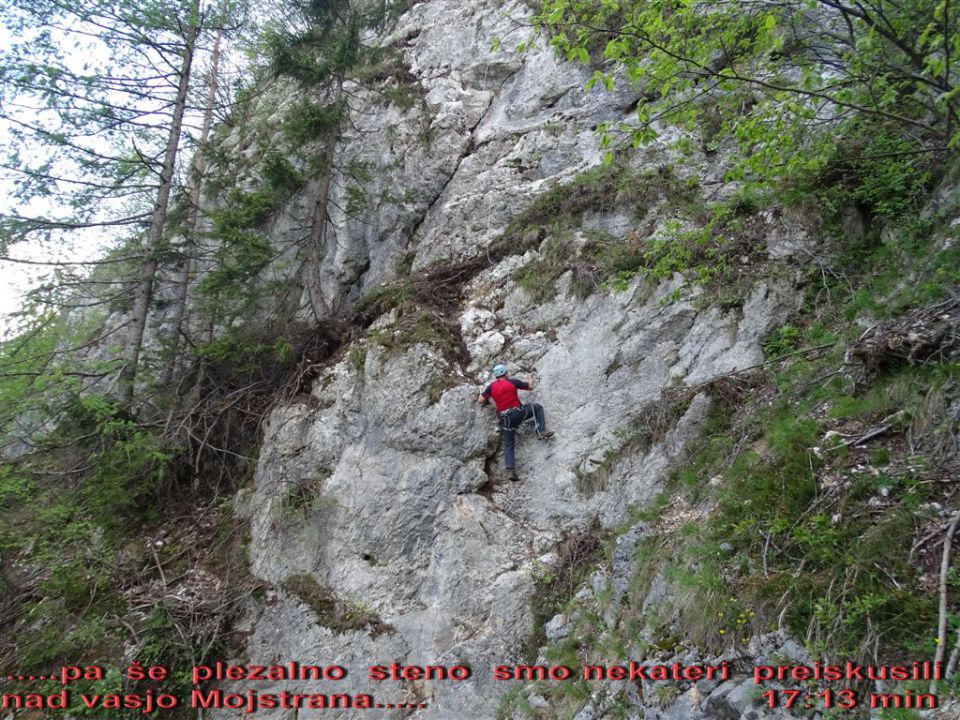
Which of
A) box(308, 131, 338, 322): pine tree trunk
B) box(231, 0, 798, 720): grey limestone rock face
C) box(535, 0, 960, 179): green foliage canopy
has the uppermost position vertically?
box(308, 131, 338, 322): pine tree trunk

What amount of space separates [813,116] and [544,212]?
6039 millimetres

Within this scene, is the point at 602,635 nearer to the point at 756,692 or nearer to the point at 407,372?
the point at 756,692

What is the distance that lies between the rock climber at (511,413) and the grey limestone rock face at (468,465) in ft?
0.72

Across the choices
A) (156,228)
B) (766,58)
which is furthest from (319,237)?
(766,58)

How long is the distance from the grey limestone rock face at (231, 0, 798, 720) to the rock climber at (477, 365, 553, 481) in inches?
8.6

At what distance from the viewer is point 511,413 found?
798cm

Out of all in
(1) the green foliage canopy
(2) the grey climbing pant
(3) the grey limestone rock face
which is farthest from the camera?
(2) the grey climbing pant

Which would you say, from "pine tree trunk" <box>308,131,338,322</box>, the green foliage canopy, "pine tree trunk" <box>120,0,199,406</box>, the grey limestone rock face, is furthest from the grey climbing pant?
"pine tree trunk" <box>120,0,199,406</box>

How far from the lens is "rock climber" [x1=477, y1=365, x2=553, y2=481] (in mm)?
7980

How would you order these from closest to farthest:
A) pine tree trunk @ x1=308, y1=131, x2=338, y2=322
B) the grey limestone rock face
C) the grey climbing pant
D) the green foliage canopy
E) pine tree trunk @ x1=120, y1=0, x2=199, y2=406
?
the green foliage canopy, the grey limestone rock face, the grey climbing pant, pine tree trunk @ x1=120, y1=0, x2=199, y2=406, pine tree trunk @ x1=308, y1=131, x2=338, y2=322

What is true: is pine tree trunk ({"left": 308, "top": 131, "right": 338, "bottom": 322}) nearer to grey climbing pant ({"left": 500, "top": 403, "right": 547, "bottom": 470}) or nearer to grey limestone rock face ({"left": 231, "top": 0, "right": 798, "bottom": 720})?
grey limestone rock face ({"left": 231, "top": 0, "right": 798, "bottom": 720})

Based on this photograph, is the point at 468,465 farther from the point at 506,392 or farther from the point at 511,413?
the point at 506,392

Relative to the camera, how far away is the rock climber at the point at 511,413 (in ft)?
26.2

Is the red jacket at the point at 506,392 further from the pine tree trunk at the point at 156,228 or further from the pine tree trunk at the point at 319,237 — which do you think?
the pine tree trunk at the point at 156,228
